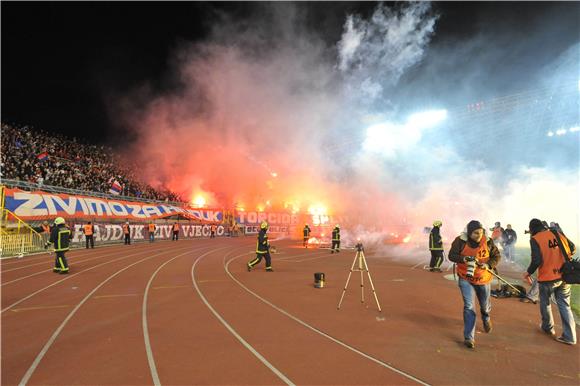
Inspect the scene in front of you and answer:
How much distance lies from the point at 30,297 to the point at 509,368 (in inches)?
397

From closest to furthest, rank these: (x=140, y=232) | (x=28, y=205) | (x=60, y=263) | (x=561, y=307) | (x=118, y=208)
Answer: (x=561, y=307), (x=60, y=263), (x=28, y=205), (x=118, y=208), (x=140, y=232)

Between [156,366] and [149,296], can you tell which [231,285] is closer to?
[149,296]

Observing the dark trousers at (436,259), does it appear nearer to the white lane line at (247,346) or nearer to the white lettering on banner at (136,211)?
the white lane line at (247,346)

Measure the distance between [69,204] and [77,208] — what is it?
57 cm

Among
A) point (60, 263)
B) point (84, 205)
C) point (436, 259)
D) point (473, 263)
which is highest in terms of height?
point (84, 205)

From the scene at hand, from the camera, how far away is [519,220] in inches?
1134

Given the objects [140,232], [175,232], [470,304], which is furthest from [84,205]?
[470,304]

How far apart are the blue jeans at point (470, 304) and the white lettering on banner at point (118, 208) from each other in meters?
23.9

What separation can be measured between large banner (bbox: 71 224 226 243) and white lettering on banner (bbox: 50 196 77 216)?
3.09 feet

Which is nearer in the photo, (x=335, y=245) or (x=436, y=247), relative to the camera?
(x=436, y=247)

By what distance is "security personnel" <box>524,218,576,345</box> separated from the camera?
514 centimetres

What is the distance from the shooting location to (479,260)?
16.8ft

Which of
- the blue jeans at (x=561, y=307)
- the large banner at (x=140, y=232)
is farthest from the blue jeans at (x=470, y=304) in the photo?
the large banner at (x=140, y=232)

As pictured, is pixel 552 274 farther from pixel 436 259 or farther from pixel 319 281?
Result: pixel 436 259
